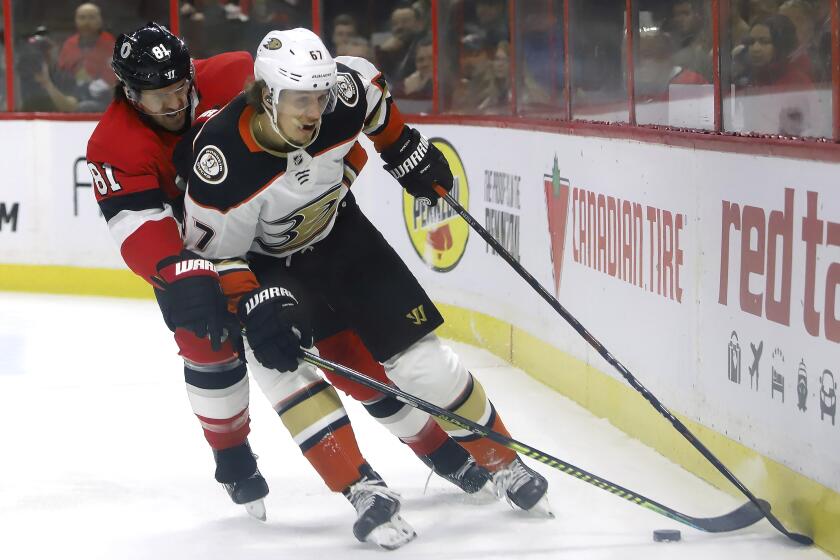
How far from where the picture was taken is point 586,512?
140 inches

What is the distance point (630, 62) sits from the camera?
14.9ft

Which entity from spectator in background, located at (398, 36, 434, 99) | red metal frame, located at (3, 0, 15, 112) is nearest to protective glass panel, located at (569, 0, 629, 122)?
spectator in background, located at (398, 36, 434, 99)

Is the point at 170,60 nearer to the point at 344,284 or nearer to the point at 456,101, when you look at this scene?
the point at 344,284

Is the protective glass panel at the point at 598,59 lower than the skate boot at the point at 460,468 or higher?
higher

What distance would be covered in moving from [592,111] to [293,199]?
1.90m

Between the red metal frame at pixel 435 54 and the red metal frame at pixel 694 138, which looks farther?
the red metal frame at pixel 435 54

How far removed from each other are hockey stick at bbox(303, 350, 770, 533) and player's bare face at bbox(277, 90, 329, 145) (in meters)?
0.51

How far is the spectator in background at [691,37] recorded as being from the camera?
3.86 meters

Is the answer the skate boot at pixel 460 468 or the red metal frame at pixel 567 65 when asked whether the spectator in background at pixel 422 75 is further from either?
the skate boot at pixel 460 468

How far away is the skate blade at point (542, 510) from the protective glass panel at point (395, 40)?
11.9ft

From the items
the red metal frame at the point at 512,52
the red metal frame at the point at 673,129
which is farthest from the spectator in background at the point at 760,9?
the red metal frame at the point at 512,52

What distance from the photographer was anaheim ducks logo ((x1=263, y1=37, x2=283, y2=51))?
10.2ft

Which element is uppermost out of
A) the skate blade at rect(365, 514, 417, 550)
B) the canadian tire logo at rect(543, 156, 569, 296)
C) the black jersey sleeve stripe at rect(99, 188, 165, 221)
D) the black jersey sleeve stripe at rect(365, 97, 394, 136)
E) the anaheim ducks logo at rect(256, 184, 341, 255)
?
the black jersey sleeve stripe at rect(365, 97, 394, 136)

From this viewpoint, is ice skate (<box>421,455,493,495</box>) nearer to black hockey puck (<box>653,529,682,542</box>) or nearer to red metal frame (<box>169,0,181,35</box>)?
black hockey puck (<box>653,529,682,542</box>)
